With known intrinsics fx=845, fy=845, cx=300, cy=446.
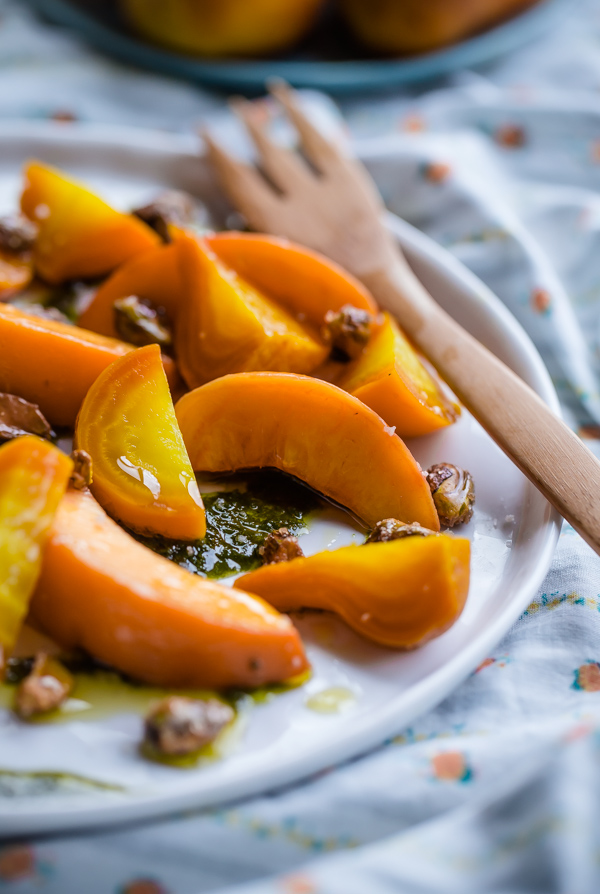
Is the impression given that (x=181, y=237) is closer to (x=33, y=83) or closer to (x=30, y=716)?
(x=30, y=716)

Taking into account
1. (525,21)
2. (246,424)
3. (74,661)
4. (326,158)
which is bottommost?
(74,661)

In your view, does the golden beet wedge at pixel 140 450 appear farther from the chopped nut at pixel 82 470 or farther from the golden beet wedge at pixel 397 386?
the golden beet wedge at pixel 397 386

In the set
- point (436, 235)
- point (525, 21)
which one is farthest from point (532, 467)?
point (525, 21)

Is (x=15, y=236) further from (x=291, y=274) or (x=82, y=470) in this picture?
(x=82, y=470)

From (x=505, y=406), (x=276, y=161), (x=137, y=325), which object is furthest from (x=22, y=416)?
(x=276, y=161)

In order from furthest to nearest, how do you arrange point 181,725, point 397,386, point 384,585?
point 397,386
point 384,585
point 181,725

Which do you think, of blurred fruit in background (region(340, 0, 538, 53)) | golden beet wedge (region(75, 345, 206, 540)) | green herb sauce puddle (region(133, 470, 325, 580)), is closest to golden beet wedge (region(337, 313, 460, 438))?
green herb sauce puddle (region(133, 470, 325, 580))
